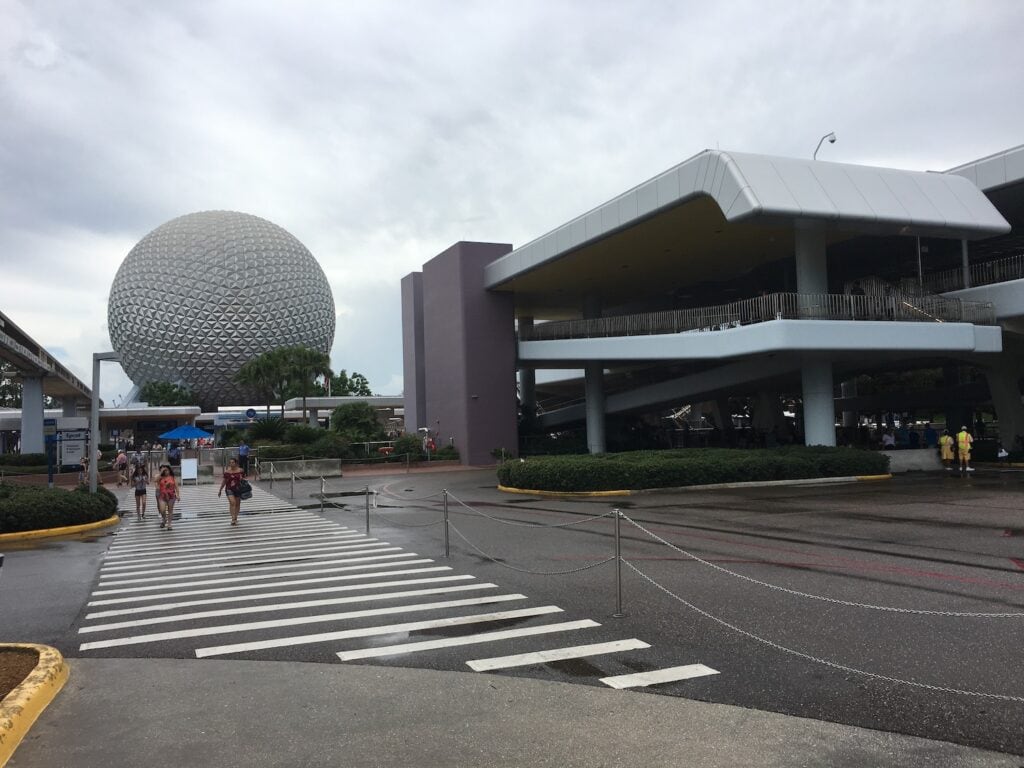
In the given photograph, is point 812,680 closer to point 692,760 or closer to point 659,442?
point 692,760

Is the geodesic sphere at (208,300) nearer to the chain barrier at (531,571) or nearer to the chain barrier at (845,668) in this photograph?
the chain barrier at (531,571)

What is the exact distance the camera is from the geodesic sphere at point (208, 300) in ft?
202

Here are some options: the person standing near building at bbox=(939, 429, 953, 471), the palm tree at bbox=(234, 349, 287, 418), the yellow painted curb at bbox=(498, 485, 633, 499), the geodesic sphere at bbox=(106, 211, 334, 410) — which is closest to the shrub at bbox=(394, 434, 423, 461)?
the palm tree at bbox=(234, 349, 287, 418)

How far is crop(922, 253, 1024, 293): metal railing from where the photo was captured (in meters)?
27.7

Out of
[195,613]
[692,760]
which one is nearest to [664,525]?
[195,613]

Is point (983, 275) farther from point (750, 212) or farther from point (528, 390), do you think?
point (528, 390)

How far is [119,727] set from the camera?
525 centimetres

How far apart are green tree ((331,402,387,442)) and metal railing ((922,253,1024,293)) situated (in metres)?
29.3

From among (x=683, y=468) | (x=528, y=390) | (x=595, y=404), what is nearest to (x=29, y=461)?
(x=528, y=390)

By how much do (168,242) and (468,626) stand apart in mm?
63336

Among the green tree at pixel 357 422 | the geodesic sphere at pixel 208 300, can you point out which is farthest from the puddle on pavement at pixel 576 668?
the geodesic sphere at pixel 208 300

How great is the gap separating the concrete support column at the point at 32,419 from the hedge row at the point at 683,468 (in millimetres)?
26350

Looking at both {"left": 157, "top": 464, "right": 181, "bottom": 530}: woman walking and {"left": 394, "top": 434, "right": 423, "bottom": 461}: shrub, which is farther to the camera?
{"left": 394, "top": 434, "right": 423, "bottom": 461}: shrub

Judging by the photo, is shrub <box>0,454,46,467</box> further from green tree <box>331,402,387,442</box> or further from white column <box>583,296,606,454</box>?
white column <box>583,296,606,454</box>
